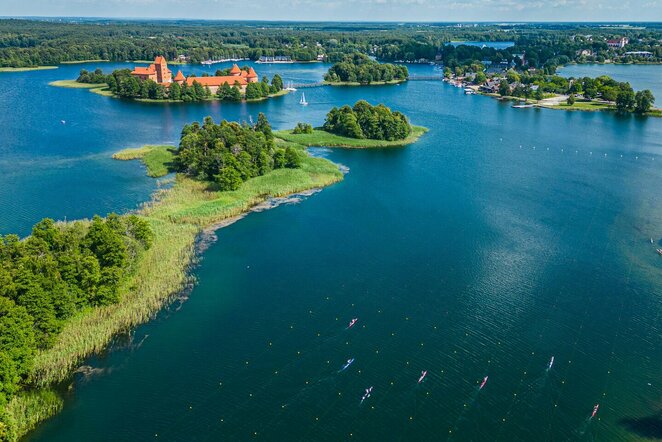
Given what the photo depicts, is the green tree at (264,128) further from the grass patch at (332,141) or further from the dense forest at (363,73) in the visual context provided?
the dense forest at (363,73)

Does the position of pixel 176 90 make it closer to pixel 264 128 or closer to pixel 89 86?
pixel 89 86

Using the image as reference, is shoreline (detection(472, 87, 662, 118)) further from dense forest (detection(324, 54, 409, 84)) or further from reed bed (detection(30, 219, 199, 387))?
reed bed (detection(30, 219, 199, 387))

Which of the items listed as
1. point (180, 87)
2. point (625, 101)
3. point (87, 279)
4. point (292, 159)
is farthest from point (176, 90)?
point (625, 101)

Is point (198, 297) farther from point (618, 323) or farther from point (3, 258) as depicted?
point (618, 323)

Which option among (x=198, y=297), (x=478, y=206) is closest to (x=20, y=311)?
(x=198, y=297)

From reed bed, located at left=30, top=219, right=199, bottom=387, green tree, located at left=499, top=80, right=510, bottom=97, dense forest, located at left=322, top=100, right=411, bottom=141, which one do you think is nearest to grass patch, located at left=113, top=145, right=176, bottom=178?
reed bed, located at left=30, top=219, right=199, bottom=387

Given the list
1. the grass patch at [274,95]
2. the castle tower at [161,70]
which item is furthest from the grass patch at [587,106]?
the castle tower at [161,70]
